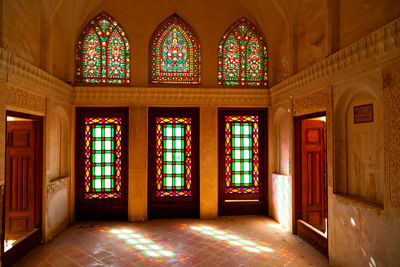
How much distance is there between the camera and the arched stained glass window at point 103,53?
6.57 meters

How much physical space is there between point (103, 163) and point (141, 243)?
2.39m

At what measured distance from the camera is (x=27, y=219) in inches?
195

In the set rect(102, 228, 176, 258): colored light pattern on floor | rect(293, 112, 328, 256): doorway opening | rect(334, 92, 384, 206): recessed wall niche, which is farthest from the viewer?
rect(293, 112, 328, 256): doorway opening

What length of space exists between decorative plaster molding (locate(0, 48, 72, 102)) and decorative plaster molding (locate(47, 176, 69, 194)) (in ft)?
5.89

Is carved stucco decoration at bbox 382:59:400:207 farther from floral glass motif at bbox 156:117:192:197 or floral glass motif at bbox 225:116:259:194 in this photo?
floral glass motif at bbox 156:117:192:197

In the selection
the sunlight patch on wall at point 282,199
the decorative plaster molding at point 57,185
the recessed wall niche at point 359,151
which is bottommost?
the sunlight patch on wall at point 282,199

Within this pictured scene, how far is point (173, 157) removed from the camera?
22.0 ft

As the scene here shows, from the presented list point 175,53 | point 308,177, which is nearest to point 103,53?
point 175,53

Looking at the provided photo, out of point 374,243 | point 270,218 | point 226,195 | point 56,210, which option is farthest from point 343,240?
point 56,210

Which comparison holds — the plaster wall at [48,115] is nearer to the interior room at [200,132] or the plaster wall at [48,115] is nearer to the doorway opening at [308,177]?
the interior room at [200,132]

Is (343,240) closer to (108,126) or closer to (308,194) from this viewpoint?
(308,194)

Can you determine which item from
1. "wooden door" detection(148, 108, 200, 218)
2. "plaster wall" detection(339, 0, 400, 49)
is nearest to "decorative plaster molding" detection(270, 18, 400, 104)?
"plaster wall" detection(339, 0, 400, 49)

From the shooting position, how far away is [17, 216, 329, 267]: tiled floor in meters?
4.28

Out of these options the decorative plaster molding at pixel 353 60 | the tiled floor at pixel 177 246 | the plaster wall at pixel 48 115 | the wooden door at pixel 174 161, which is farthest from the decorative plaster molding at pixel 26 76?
the decorative plaster molding at pixel 353 60
